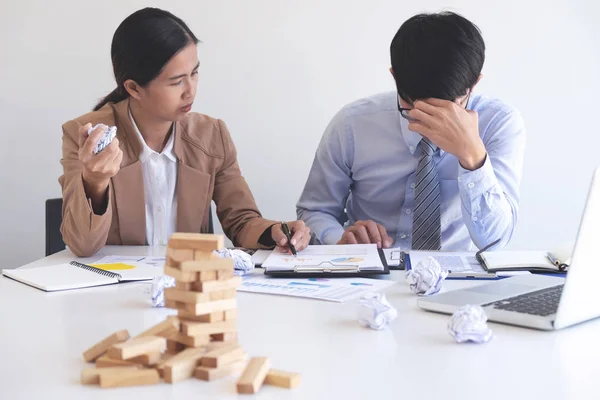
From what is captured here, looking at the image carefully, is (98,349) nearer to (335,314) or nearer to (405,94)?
(335,314)

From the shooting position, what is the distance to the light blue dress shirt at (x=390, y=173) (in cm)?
206

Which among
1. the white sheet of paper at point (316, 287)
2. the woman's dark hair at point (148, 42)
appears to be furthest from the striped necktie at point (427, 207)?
the woman's dark hair at point (148, 42)

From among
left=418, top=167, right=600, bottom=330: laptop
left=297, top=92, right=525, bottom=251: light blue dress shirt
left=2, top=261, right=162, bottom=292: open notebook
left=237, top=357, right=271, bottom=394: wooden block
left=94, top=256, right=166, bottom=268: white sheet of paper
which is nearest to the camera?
left=237, top=357, right=271, bottom=394: wooden block

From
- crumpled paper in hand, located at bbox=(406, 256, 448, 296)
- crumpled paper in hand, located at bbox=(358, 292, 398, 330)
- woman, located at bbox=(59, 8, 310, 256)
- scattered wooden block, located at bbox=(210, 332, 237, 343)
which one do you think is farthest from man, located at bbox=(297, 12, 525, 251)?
scattered wooden block, located at bbox=(210, 332, 237, 343)

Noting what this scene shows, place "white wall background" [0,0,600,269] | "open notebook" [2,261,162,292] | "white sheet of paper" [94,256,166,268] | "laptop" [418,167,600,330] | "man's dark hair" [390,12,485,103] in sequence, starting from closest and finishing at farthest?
"laptop" [418,167,600,330] < "open notebook" [2,261,162,292] < "white sheet of paper" [94,256,166,268] < "man's dark hair" [390,12,485,103] < "white wall background" [0,0,600,269]

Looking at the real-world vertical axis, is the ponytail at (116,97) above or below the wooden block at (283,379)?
above

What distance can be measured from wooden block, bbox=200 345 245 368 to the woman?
3.12 feet

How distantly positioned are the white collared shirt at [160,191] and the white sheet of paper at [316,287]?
701mm

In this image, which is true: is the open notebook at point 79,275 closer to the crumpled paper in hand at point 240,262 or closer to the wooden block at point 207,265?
the crumpled paper in hand at point 240,262

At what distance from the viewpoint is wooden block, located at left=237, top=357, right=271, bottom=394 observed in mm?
810

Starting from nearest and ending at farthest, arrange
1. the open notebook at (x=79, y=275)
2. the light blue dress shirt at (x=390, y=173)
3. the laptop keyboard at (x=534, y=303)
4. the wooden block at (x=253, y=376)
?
the wooden block at (x=253, y=376), the laptop keyboard at (x=534, y=303), the open notebook at (x=79, y=275), the light blue dress shirt at (x=390, y=173)

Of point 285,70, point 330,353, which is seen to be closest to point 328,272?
point 330,353

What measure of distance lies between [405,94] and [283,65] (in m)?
1.04

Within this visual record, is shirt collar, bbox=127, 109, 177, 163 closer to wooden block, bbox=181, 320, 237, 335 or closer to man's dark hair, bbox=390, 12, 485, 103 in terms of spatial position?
man's dark hair, bbox=390, 12, 485, 103
